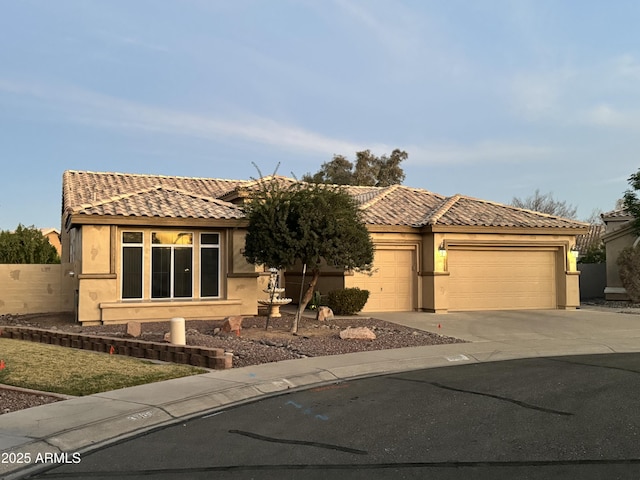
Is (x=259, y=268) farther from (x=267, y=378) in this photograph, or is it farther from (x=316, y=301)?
(x=267, y=378)

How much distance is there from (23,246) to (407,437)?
24589 mm

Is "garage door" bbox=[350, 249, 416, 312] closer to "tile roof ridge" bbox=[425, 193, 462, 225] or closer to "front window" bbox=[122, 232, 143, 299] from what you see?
"tile roof ridge" bbox=[425, 193, 462, 225]

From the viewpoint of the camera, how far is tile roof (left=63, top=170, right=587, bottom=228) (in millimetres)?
18375

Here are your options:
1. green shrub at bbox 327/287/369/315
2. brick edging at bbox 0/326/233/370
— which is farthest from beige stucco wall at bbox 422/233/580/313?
brick edging at bbox 0/326/233/370

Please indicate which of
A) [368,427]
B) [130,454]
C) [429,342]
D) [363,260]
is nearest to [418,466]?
[368,427]

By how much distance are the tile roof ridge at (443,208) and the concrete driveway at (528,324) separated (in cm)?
318

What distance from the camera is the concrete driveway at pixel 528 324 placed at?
15391mm

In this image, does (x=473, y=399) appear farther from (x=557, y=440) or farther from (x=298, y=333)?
(x=298, y=333)

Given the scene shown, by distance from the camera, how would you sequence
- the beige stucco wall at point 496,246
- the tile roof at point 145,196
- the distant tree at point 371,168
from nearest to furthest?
the tile roof at point 145,196 < the beige stucco wall at point 496,246 < the distant tree at point 371,168

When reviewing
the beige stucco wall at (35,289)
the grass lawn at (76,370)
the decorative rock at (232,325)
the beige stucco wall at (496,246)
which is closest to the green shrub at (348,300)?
the beige stucco wall at (496,246)

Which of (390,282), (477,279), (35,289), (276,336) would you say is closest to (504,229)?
(477,279)

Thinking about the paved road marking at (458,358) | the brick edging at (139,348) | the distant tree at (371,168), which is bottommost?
the paved road marking at (458,358)

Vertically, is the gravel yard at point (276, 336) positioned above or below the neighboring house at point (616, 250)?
below

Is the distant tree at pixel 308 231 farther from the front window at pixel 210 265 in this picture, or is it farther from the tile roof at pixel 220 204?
the front window at pixel 210 265
